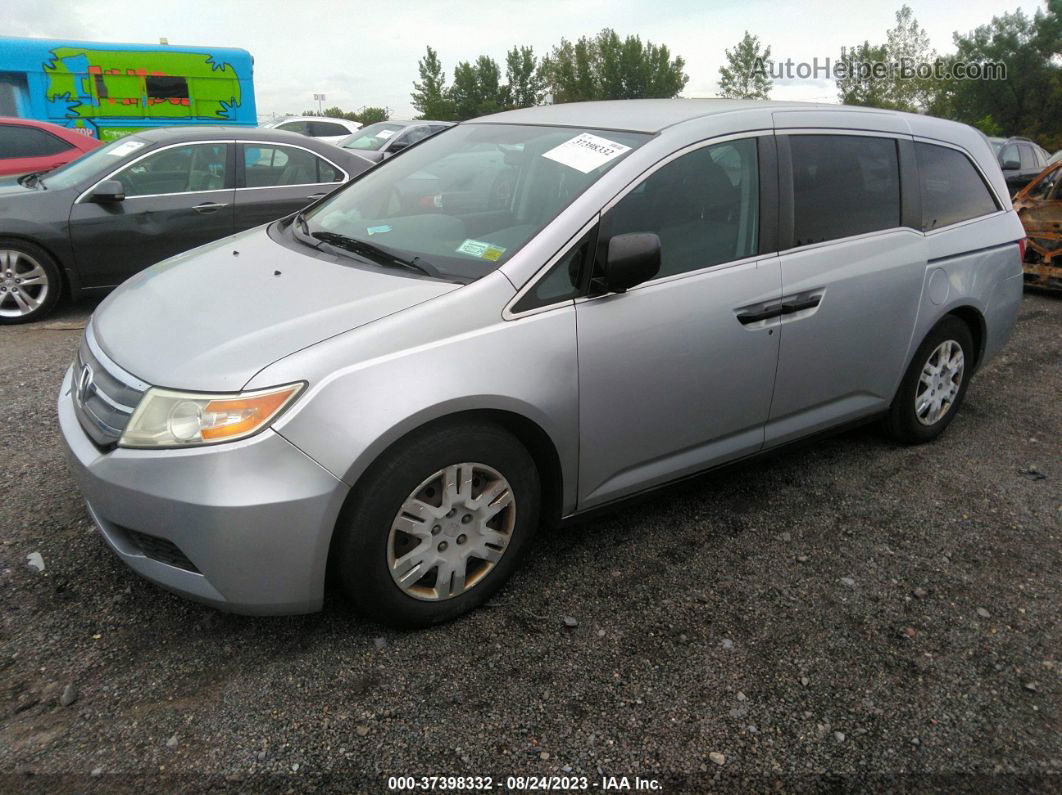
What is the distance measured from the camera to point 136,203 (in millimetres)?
6465

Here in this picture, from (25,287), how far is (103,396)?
4.58m

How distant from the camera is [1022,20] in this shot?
47.1 m

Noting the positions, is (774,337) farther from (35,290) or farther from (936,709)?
(35,290)

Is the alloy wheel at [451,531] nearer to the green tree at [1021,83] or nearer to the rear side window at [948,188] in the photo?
the rear side window at [948,188]

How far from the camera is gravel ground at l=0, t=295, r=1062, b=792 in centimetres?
222

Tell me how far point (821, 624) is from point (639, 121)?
6.58 ft

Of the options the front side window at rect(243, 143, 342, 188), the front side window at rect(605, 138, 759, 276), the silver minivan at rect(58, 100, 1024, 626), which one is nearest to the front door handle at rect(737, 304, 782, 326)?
the silver minivan at rect(58, 100, 1024, 626)

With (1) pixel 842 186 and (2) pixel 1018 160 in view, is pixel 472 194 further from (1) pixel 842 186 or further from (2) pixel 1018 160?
(2) pixel 1018 160

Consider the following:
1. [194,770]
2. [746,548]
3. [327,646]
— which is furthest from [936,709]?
[194,770]

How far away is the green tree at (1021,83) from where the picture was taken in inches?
1752

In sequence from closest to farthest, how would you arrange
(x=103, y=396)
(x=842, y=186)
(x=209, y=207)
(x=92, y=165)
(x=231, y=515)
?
(x=231, y=515) < (x=103, y=396) < (x=842, y=186) < (x=92, y=165) < (x=209, y=207)

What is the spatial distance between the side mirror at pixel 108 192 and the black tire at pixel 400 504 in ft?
16.5

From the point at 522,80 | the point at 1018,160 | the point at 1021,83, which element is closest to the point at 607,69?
the point at 522,80

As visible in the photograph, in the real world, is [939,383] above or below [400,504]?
below
